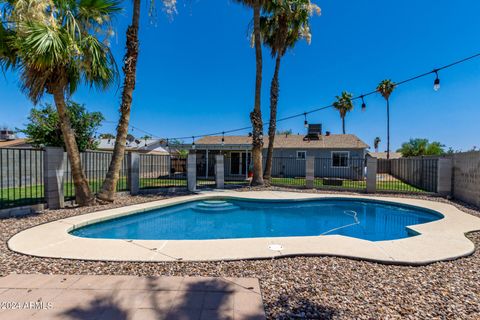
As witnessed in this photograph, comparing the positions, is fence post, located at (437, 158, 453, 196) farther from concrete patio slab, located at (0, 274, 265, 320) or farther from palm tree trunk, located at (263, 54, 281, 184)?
concrete patio slab, located at (0, 274, 265, 320)

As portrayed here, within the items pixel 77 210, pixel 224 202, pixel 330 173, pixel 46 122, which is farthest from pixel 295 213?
pixel 46 122

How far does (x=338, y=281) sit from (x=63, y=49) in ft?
27.8

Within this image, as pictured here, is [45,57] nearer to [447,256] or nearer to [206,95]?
[447,256]

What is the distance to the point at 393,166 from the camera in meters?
21.5

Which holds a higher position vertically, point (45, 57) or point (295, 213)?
point (45, 57)

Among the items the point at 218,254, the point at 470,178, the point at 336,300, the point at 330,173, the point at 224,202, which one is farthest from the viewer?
the point at 330,173

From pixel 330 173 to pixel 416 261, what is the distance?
59.3ft

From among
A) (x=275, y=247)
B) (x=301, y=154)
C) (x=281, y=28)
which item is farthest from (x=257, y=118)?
(x=275, y=247)

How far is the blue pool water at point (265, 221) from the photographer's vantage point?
22.8 feet

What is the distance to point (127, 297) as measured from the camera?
2963 mm

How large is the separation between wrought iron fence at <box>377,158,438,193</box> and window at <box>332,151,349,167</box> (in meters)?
3.82

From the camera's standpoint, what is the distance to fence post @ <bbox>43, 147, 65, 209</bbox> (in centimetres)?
793

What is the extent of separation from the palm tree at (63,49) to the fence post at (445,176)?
45.9 feet

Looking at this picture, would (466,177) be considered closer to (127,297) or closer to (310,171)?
(310,171)
